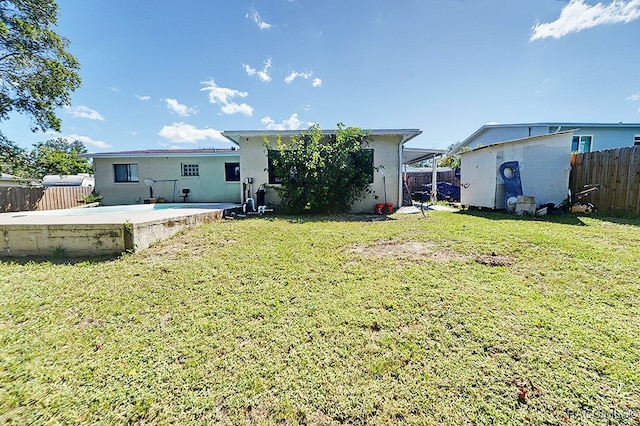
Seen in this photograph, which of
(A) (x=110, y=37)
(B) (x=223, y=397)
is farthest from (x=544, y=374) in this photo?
(A) (x=110, y=37)

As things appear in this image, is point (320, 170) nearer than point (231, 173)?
Yes

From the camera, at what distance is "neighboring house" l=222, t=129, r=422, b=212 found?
892 cm

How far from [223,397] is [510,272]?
357 cm

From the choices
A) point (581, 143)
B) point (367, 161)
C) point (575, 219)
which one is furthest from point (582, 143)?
point (367, 161)

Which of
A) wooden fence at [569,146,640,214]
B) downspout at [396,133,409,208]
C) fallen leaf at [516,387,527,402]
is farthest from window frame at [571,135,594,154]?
fallen leaf at [516,387,527,402]

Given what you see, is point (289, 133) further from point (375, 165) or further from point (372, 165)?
point (375, 165)

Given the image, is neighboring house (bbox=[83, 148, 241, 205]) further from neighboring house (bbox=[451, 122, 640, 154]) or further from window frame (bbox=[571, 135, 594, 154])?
window frame (bbox=[571, 135, 594, 154])

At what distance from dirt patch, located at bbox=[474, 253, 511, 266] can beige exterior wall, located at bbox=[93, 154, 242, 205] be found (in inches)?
419

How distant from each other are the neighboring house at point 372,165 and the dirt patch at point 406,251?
459 cm

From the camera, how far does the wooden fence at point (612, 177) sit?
6637mm

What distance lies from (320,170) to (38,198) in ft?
37.3

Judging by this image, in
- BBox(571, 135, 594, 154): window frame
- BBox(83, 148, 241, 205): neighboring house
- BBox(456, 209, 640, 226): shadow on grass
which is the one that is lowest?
BBox(456, 209, 640, 226): shadow on grass

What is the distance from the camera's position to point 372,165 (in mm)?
9000

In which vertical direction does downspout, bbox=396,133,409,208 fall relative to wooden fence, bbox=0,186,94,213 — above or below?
above
